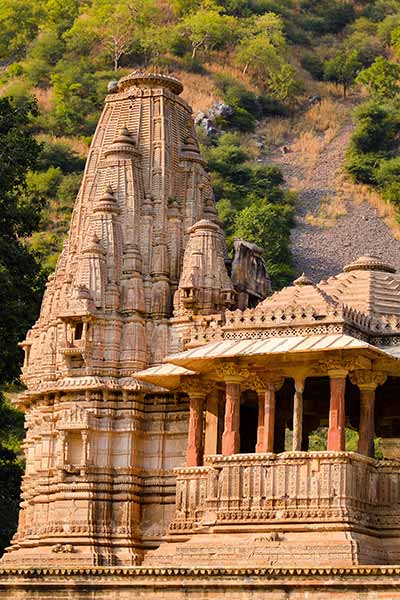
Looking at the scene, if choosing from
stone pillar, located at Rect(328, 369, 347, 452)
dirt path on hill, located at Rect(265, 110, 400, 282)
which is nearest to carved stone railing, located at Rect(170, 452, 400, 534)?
stone pillar, located at Rect(328, 369, 347, 452)

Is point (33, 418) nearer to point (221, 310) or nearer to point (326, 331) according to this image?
point (221, 310)

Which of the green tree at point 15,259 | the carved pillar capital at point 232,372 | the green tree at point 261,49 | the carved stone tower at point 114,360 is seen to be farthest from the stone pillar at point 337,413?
the green tree at point 261,49

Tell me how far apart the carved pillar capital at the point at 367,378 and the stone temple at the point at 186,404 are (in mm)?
22

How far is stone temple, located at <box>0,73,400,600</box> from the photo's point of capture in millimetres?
21312

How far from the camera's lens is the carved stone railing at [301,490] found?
21.4m

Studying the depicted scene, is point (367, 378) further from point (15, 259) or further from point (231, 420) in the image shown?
point (15, 259)

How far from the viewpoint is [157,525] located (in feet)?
80.8

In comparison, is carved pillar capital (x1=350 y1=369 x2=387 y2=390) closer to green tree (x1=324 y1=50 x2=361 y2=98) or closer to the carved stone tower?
the carved stone tower

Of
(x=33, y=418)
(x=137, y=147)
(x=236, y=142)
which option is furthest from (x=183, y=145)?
(x=236, y=142)

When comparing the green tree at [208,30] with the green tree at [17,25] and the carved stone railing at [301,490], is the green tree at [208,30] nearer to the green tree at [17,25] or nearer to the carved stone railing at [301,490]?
the green tree at [17,25]

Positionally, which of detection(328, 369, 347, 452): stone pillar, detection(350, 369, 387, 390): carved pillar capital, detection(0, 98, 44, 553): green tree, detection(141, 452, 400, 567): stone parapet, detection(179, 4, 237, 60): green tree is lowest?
detection(141, 452, 400, 567): stone parapet

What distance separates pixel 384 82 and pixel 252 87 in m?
8.75

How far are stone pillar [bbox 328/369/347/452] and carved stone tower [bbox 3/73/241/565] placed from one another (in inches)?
150

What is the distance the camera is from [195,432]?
2348cm
